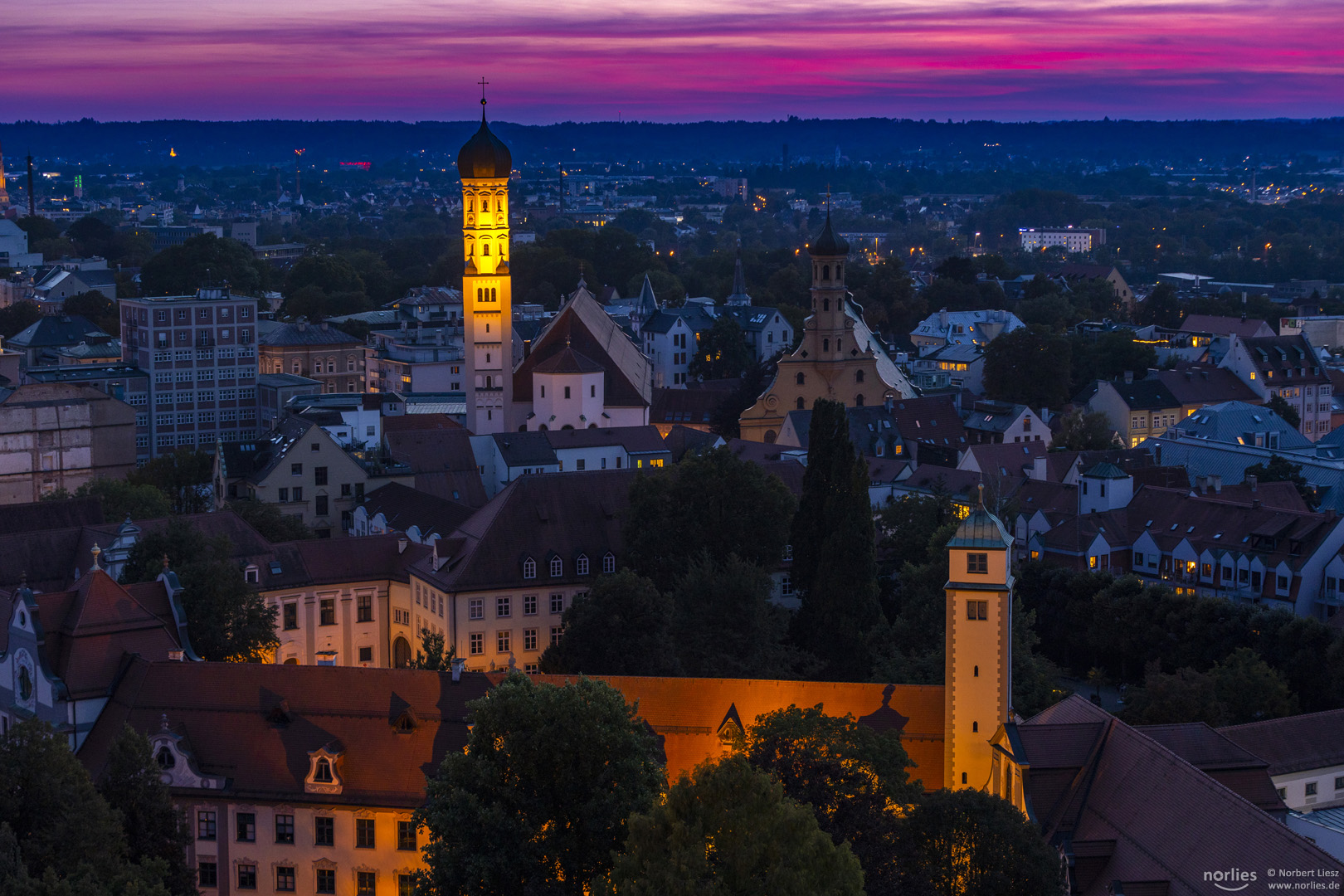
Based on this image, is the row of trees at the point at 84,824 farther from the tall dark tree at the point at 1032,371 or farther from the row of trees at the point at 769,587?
the tall dark tree at the point at 1032,371

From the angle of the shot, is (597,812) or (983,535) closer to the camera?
(597,812)

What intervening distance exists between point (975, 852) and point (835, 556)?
84.4 feet

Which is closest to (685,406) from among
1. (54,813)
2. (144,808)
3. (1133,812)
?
(144,808)

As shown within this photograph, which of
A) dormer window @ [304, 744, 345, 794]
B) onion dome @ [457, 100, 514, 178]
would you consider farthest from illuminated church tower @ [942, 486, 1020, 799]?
onion dome @ [457, 100, 514, 178]

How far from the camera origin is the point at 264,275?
199625 mm

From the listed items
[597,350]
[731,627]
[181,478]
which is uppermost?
[597,350]

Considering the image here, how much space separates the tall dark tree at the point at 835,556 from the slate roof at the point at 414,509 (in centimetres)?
1414

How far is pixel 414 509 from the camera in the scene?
251 feet

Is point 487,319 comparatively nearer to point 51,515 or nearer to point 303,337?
point 51,515

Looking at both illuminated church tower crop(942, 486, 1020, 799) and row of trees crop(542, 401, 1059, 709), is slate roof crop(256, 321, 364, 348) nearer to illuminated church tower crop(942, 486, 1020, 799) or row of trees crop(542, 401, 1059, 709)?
row of trees crop(542, 401, 1059, 709)

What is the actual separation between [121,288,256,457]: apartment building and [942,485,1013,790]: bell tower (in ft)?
245

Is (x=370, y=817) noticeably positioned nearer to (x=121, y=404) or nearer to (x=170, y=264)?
(x=121, y=404)

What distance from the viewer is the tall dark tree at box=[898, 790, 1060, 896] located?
3784 centimetres

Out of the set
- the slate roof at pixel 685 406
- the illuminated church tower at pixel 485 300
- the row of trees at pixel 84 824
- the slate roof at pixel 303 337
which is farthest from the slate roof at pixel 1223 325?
the row of trees at pixel 84 824
